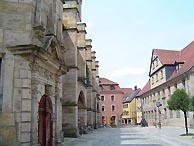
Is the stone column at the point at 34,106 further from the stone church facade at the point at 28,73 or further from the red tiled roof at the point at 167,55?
the red tiled roof at the point at 167,55

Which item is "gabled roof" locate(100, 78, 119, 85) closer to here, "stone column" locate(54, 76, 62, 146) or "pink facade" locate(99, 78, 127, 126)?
"pink facade" locate(99, 78, 127, 126)

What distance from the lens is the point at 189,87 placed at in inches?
1300

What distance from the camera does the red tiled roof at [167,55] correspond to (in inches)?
1721

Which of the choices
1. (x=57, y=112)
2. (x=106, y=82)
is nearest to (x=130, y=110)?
(x=106, y=82)

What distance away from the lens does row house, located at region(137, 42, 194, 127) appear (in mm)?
34312

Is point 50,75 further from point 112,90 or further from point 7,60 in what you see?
point 112,90

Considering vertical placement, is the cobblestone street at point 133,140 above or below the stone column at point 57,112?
below

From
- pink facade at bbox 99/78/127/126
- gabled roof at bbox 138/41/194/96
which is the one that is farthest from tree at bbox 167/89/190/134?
pink facade at bbox 99/78/127/126

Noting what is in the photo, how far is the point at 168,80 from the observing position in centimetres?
4056

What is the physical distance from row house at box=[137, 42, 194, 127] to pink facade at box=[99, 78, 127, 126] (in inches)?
712

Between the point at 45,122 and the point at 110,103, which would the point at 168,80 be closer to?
the point at 45,122

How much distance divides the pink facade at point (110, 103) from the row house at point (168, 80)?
18.1 metres

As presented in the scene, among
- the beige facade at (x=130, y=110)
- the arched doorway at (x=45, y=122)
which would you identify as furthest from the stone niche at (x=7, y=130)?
the beige facade at (x=130, y=110)

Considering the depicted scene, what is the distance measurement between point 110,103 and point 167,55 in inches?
1247
